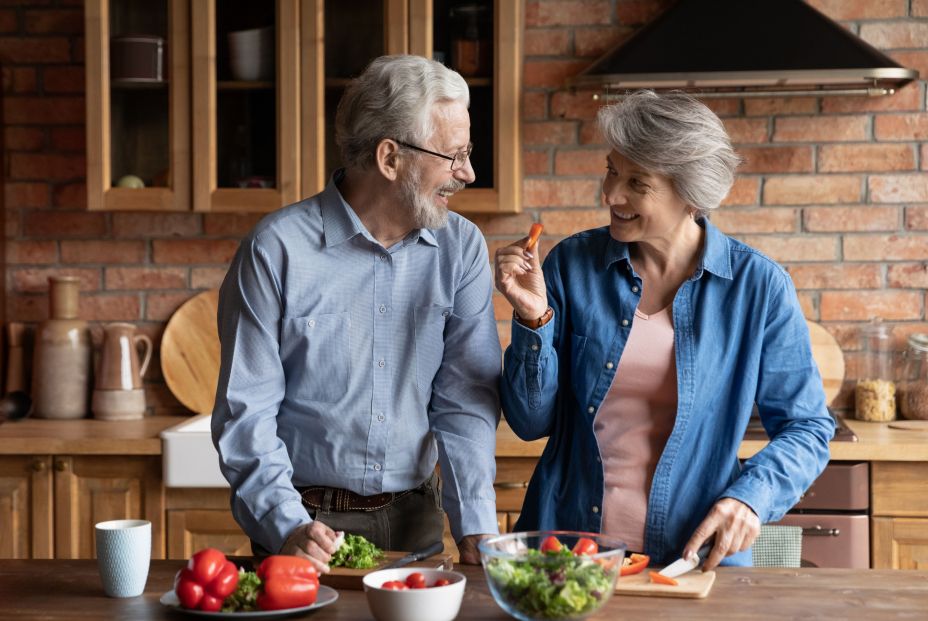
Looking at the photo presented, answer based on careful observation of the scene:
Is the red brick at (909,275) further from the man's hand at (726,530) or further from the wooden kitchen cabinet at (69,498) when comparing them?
the wooden kitchen cabinet at (69,498)

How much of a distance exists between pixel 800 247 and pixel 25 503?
91.5 inches

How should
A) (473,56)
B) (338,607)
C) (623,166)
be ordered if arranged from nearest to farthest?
(338,607), (623,166), (473,56)

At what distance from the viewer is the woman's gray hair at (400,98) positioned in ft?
6.36

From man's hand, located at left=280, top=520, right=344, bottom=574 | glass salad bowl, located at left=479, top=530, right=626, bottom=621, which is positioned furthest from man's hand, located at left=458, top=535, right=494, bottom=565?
glass salad bowl, located at left=479, top=530, right=626, bottom=621

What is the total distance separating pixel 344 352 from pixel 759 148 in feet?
6.26

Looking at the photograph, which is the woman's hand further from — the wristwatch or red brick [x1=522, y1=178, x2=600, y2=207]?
red brick [x1=522, y1=178, x2=600, y2=207]

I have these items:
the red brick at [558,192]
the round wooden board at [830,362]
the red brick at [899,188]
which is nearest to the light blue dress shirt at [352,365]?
the red brick at [558,192]

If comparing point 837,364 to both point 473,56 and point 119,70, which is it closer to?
point 473,56

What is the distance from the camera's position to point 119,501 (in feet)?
9.89

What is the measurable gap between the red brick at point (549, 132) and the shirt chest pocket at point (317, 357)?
165 cm

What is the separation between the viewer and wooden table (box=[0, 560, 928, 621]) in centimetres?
153

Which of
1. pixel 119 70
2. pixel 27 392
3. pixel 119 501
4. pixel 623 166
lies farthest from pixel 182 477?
pixel 623 166

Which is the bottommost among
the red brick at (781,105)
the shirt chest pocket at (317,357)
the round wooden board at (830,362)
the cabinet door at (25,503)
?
the cabinet door at (25,503)

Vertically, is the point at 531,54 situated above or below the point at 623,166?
above
